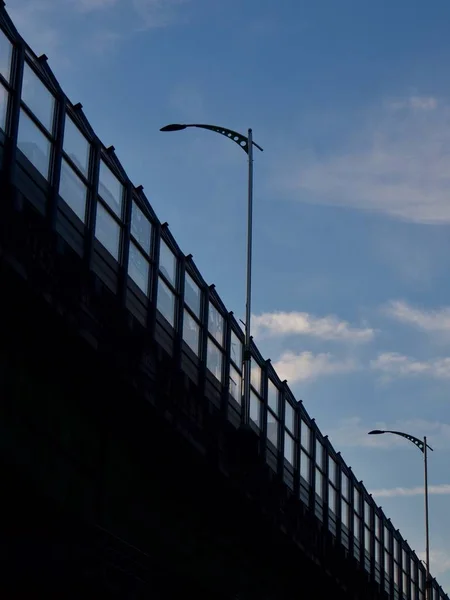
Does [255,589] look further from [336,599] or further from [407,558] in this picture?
[407,558]

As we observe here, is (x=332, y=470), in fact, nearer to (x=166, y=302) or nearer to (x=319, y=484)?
(x=319, y=484)

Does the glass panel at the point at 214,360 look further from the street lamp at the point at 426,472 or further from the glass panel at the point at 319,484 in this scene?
the street lamp at the point at 426,472

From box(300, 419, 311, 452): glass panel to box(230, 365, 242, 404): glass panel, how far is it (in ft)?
31.4

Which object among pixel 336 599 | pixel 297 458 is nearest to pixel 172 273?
pixel 297 458

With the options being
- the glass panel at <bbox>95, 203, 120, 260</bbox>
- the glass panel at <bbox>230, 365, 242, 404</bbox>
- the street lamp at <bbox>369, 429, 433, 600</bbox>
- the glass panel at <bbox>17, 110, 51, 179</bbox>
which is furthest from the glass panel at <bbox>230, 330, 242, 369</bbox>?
the street lamp at <bbox>369, 429, 433, 600</bbox>

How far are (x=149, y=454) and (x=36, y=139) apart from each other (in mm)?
9343

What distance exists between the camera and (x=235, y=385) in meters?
36.8

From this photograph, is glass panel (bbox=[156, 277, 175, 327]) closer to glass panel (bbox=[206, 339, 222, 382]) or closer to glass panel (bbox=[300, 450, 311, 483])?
glass panel (bbox=[206, 339, 222, 382])

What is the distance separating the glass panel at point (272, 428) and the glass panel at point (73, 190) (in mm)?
17177

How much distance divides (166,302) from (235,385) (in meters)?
6.67

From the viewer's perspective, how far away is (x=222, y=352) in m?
35.9

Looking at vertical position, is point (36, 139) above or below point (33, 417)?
above

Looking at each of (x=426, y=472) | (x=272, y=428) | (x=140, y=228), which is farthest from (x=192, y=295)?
(x=426, y=472)

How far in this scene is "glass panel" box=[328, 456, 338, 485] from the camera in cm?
5122
